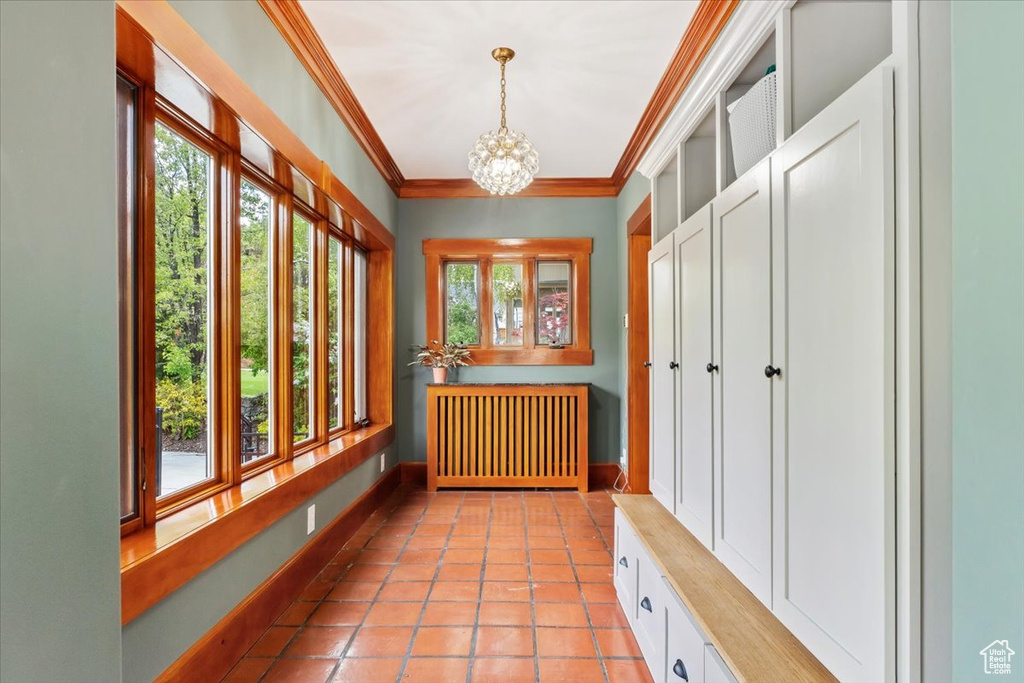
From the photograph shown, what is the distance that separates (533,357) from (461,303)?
2.66 ft

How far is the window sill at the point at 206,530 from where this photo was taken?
1.45 m

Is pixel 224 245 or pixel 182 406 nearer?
pixel 182 406

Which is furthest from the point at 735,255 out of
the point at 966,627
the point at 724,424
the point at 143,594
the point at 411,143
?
the point at 411,143

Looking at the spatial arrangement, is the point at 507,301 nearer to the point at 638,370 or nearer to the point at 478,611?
the point at 638,370

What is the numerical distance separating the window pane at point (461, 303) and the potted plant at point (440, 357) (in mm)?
113

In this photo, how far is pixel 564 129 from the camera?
137 inches

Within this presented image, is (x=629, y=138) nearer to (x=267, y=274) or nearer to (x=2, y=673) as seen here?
(x=267, y=274)

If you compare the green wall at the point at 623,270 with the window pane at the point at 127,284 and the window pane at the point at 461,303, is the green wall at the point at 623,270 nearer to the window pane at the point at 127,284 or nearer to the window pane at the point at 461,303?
the window pane at the point at 461,303

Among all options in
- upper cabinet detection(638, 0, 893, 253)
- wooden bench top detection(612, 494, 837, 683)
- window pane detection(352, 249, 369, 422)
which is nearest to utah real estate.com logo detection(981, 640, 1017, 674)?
wooden bench top detection(612, 494, 837, 683)

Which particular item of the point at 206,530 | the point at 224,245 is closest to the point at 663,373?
the point at 206,530

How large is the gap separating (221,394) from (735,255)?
1992 millimetres

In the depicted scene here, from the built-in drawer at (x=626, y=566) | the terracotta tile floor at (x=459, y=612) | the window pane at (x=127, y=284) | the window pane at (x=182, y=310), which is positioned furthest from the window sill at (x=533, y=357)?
the window pane at (x=127, y=284)

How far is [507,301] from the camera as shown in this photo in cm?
475

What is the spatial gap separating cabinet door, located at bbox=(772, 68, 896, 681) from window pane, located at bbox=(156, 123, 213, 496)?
1.92m
